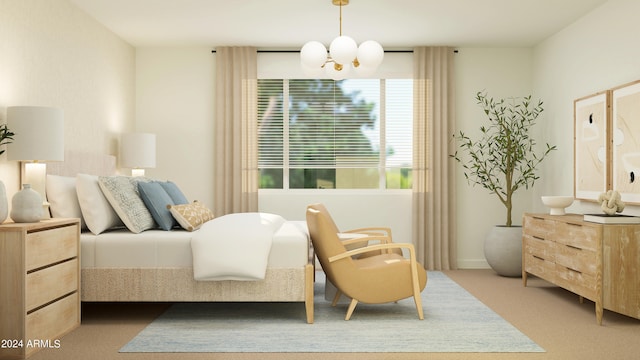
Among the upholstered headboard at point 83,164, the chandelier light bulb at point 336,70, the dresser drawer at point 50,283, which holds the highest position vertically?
the chandelier light bulb at point 336,70

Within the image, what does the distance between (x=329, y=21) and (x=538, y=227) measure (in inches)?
113

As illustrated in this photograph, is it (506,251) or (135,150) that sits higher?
(135,150)

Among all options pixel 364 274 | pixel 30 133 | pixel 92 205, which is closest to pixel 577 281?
pixel 364 274

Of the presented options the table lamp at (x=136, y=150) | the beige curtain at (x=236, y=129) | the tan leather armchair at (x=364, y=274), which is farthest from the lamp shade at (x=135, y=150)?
the tan leather armchair at (x=364, y=274)

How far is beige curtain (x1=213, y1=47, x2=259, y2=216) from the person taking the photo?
6.74 metres

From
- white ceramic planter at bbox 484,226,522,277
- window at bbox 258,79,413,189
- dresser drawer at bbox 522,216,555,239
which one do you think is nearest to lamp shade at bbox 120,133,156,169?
window at bbox 258,79,413,189

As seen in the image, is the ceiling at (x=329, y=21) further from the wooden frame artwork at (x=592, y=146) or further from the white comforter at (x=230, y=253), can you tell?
the white comforter at (x=230, y=253)

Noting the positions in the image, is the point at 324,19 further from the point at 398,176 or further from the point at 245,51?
Answer: the point at 398,176

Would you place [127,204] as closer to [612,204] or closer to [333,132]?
[333,132]

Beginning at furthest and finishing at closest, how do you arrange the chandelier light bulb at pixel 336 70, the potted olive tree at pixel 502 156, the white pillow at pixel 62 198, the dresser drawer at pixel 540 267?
the potted olive tree at pixel 502 156 < the dresser drawer at pixel 540 267 < the chandelier light bulb at pixel 336 70 < the white pillow at pixel 62 198

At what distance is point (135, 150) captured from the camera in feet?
19.7

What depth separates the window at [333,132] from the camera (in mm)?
6922

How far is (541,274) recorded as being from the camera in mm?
5148

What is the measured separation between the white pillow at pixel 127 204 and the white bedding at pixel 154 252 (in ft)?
0.66
